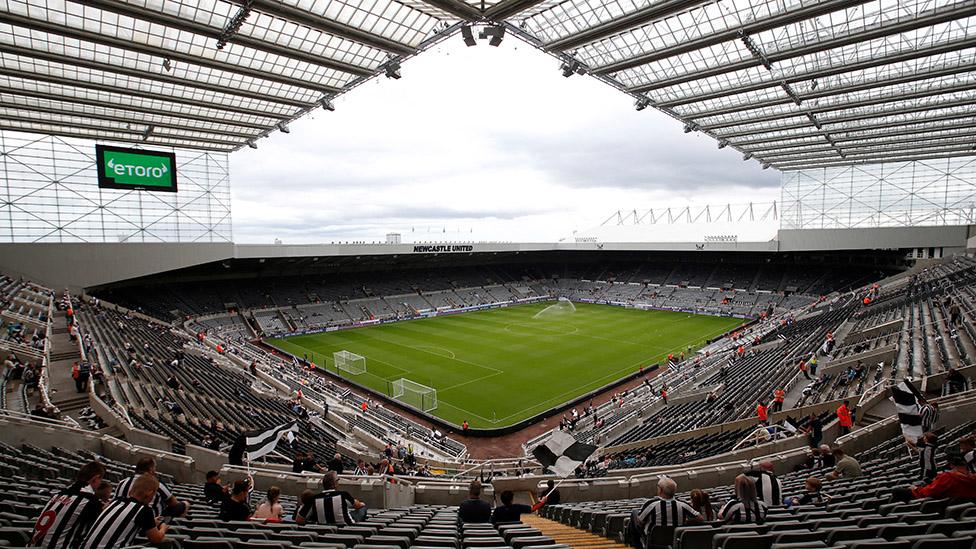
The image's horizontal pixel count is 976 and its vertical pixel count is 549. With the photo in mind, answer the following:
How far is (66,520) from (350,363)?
1151 inches

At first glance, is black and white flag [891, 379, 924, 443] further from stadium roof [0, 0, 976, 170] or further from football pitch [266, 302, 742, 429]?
football pitch [266, 302, 742, 429]

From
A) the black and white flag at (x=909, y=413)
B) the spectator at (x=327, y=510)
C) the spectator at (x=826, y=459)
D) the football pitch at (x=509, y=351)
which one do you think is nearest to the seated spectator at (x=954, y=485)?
the black and white flag at (x=909, y=413)

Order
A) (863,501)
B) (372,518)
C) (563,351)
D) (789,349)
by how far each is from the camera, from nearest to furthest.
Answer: (863,501), (372,518), (789,349), (563,351)

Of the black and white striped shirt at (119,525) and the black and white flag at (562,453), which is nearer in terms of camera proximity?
the black and white striped shirt at (119,525)

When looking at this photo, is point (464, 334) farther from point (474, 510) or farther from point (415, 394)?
point (474, 510)

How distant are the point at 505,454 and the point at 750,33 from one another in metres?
20.2

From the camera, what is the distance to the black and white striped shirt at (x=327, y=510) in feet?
17.9

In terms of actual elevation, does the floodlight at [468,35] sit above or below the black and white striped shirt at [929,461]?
above

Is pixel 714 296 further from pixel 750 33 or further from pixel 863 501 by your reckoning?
pixel 863 501

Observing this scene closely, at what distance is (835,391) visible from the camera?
14.6 metres

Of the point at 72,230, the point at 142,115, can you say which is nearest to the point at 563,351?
the point at 142,115

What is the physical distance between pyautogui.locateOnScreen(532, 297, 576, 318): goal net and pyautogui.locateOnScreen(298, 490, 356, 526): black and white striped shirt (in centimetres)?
4616

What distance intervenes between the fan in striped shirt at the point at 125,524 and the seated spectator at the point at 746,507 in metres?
5.47

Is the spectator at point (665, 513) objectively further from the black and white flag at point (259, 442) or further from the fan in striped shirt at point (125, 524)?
the black and white flag at point (259, 442)
